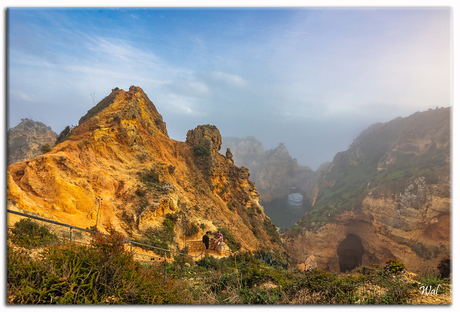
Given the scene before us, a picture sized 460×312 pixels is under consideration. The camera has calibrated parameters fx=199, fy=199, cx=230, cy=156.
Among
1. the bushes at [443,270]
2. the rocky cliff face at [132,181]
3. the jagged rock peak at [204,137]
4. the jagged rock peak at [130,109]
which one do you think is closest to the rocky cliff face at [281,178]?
the jagged rock peak at [204,137]

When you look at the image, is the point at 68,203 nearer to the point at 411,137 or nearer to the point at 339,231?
the point at 339,231

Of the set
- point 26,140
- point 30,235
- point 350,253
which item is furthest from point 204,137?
point 26,140

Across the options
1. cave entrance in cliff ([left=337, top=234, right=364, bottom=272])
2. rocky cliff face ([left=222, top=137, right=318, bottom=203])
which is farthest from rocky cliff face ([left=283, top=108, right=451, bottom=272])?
rocky cliff face ([left=222, top=137, right=318, bottom=203])

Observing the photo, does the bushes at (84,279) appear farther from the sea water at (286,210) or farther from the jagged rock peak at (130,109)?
the sea water at (286,210)

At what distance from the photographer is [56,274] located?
3801 millimetres

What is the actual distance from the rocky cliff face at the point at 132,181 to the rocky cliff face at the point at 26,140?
31849 mm

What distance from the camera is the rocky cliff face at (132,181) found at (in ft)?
35.5

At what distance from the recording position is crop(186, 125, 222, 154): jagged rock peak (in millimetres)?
28748

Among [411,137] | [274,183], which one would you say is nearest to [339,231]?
[411,137]

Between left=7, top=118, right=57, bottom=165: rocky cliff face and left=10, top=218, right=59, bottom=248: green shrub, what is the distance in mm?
47796

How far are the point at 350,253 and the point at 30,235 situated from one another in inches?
1949

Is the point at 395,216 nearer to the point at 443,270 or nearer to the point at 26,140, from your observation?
the point at 443,270

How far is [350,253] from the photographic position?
40.6 meters

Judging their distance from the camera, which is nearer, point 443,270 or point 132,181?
point 443,270
